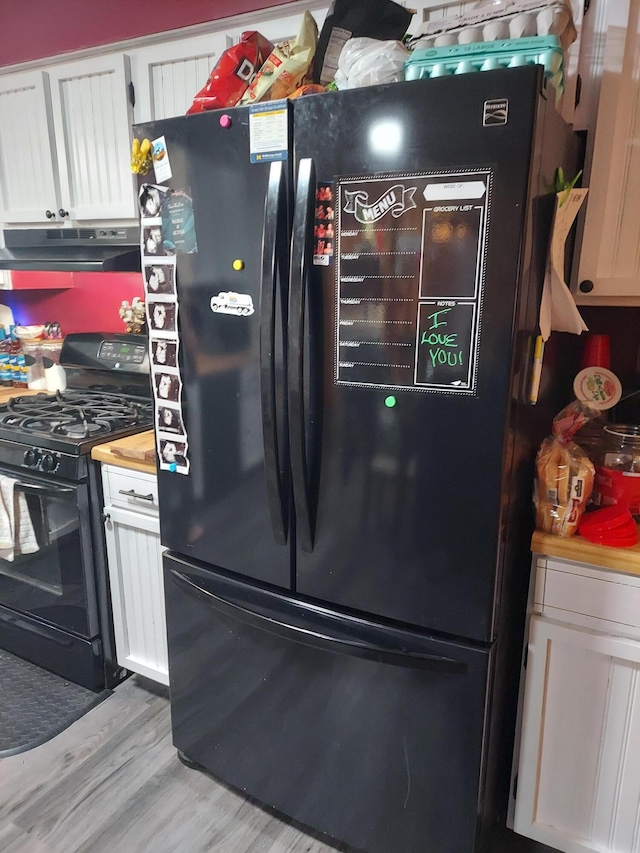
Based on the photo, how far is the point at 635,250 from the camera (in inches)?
57.2

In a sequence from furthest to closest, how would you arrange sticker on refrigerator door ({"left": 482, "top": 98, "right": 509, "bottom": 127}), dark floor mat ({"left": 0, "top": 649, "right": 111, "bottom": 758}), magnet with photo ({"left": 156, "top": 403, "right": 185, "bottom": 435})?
dark floor mat ({"left": 0, "top": 649, "right": 111, "bottom": 758}), magnet with photo ({"left": 156, "top": 403, "right": 185, "bottom": 435}), sticker on refrigerator door ({"left": 482, "top": 98, "right": 509, "bottom": 127})

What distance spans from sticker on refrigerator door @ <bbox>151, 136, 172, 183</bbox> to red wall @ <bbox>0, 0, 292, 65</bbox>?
75 centimetres

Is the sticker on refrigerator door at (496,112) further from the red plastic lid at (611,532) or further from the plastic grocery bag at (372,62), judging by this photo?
the red plastic lid at (611,532)

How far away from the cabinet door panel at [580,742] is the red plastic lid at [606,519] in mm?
233

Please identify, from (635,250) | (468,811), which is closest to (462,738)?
(468,811)

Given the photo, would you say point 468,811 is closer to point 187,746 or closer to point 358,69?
point 187,746

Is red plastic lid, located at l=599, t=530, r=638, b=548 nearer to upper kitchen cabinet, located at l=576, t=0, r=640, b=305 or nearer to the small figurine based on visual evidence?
upper kitchen cabinet, located at l=576, t=0, r=640, b=305

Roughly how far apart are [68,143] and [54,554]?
4.85 ft

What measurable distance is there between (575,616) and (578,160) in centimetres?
108

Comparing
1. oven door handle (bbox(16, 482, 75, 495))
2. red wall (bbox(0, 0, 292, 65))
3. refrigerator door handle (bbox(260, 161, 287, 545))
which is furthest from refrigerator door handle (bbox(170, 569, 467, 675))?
red wall (bbox(0, 0, 292, 65))

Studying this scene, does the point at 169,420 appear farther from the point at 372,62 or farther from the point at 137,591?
the point at 372,62

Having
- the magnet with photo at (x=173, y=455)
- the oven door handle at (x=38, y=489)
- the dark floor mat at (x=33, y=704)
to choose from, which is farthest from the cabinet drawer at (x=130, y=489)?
the dark floor mat at (x=33, y=704)

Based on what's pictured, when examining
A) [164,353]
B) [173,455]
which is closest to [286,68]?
[164,353]

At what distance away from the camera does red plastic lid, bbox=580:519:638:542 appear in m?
1.33
